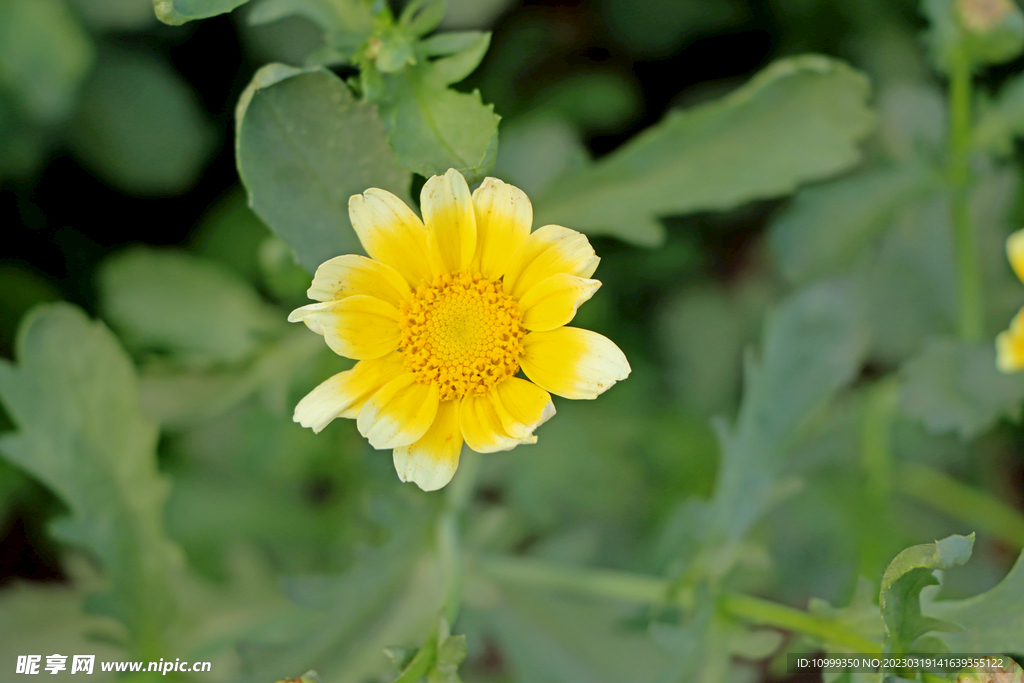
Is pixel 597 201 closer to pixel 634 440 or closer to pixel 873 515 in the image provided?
pixel 634 440

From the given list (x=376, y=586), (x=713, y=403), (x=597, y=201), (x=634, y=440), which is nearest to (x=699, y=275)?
(x=713, y=403)

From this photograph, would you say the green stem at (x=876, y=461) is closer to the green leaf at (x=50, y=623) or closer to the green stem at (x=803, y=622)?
the green stem at (x=803, y=622)

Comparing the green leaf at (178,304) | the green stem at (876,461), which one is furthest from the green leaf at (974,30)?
the green leaf at (178,304)

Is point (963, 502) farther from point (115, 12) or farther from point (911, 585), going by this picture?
point (115, 12)

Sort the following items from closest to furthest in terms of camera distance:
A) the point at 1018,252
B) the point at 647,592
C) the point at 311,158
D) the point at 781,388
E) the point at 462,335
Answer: the point at 462,335 → the point at 311,158 → the point at 1018,252 → the point at 647,592 → the point at 781,388

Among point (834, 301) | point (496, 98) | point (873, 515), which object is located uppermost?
point (496, 98)

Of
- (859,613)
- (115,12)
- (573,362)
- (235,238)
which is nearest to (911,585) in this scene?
(859,613)

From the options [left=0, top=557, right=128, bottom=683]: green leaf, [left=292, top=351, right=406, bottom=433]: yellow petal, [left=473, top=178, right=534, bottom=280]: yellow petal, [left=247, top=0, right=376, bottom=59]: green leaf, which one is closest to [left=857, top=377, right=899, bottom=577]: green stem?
[left=473, top=178, right=534, bottom=280]: yellow petal
